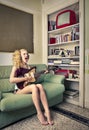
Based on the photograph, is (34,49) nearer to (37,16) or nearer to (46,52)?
A: (46,52)

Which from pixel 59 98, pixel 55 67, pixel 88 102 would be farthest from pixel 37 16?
pixel 88 102

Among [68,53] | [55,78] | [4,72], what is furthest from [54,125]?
[68,53]

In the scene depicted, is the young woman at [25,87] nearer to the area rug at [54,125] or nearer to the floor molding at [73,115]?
the area rug at [54,125]

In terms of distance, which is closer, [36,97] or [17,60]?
[36,97]

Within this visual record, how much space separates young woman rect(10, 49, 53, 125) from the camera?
1715 mm

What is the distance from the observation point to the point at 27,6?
2777 millimetres

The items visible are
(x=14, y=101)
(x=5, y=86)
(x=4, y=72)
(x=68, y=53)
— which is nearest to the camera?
(x=14, y=101)

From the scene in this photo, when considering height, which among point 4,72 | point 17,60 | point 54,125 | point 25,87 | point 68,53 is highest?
point 68,53

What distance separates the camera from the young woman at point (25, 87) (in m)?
1.71

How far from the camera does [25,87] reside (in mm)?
1843

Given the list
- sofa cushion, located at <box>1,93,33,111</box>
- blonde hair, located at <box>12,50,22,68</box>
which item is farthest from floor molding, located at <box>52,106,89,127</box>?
blonde hair, located at <box>12,50,22,68</box>

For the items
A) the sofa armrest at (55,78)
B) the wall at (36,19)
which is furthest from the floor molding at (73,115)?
the wall at (36,19)

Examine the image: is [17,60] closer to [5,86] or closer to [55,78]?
[5,86]

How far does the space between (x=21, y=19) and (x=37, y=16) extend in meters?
0.50
